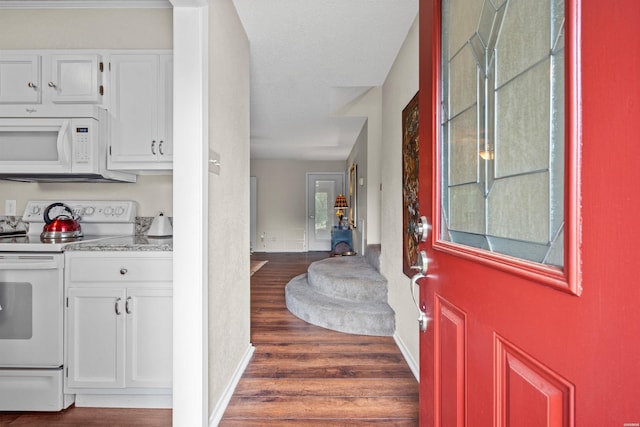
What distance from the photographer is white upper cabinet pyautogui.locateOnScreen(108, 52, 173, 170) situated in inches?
80.2

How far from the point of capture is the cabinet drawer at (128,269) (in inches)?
69.5

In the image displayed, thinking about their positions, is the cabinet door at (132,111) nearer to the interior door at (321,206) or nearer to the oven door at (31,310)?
the oven door at (31,310)

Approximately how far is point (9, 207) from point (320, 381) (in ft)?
8.17

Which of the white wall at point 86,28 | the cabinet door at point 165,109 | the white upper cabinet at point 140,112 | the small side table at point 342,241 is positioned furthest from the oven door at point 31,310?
the small side table at point 342,241

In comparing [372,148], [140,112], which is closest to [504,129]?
[140,112]

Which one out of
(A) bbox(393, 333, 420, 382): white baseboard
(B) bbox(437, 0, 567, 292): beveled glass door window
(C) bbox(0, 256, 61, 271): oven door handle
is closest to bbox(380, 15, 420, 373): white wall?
(A) bbox(393, 333, 420, 382): white baseboard

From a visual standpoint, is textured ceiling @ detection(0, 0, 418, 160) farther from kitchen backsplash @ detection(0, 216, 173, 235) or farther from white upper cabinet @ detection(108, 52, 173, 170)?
kitchen backsplash @ detection(0, 216, 173, 235)

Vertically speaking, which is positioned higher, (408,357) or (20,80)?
(20,80)

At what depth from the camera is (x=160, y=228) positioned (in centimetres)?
217

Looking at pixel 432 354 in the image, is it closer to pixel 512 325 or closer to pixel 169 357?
pixel 512 325

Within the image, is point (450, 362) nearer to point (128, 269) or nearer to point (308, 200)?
point (128, 269)

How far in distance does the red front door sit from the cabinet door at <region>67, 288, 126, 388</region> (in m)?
1.80

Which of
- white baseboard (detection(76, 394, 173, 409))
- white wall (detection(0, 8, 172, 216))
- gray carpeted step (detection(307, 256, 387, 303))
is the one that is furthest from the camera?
gray carpeted step (detection(307, 256, 387, 303))

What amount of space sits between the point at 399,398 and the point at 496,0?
1923mm
